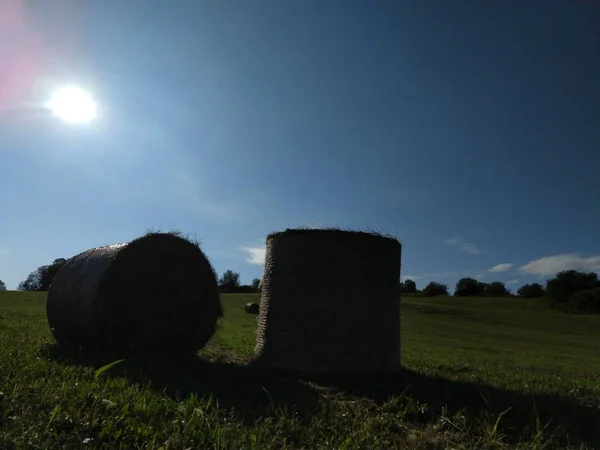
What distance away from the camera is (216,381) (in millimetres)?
6754

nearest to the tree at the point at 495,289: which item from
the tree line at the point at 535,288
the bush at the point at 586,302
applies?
the tree line at the point at 535,288

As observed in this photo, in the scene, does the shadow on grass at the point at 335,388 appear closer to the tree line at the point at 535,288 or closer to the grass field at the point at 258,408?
the grass field at the point at 258,408

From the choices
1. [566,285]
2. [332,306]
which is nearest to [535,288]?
[566,285]

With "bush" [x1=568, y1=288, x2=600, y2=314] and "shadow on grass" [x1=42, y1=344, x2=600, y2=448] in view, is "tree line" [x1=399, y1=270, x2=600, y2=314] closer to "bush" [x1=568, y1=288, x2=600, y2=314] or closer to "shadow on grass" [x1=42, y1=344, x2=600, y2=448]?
"bush" [x1=568, y1=288, x2=600, y2=314]

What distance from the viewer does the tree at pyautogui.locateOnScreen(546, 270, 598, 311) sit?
64613 mm

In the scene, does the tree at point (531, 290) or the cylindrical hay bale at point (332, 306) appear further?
the tree at point (531, 290)

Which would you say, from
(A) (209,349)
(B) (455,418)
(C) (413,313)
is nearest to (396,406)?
(B) (455,418)

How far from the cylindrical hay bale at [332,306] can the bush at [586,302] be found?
5714 cm

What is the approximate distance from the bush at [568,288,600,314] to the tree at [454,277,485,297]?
24997 millimetres

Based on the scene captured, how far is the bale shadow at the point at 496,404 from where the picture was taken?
214 inches

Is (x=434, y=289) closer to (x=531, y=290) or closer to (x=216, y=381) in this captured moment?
(x=531, y=290)

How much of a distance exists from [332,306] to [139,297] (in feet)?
11.5

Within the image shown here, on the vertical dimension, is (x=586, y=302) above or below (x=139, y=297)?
above

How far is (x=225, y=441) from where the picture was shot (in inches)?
156
